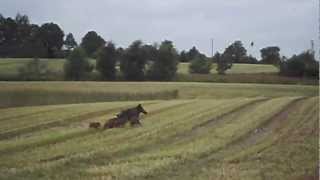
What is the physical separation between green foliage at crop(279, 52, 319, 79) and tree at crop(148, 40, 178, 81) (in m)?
10.1

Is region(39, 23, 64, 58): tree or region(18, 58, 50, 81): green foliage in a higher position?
region(39, 23, 64, 58): tree

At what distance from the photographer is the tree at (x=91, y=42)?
31769mm

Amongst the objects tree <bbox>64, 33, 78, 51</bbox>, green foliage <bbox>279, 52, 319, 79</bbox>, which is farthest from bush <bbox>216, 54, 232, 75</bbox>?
tree <bbox>64, 33, 78, 51</bbox>

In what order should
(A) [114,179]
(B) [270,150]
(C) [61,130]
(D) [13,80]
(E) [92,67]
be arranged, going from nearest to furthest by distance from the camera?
(A) [114,179], (B) [270,150], (C) [61,130], (D) [13,80], (E) [92,67]

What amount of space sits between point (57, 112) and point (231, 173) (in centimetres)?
1330

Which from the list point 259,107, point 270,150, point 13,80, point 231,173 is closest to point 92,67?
point 13,80

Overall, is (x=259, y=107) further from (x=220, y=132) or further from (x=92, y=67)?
(x=220, y=132)

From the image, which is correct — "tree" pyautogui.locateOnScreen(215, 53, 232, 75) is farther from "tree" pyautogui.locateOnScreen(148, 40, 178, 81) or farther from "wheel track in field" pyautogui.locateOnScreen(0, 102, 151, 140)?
"wheel track in field" pyautogui.locateOnScreen(0, 102, 151, 140)

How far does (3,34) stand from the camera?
24.5 m

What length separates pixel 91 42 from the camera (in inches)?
1297

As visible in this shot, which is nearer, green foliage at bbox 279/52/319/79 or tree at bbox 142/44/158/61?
tree at bbox 142/44/158/61

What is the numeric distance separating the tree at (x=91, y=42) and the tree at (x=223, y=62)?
120 feet

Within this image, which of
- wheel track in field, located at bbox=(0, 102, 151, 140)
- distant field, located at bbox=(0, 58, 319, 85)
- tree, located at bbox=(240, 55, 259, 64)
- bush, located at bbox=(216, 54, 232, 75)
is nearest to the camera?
wheel track in field, located at bbox=(0, 102, 151, 140)

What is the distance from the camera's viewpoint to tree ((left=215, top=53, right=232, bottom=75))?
73606 mm
